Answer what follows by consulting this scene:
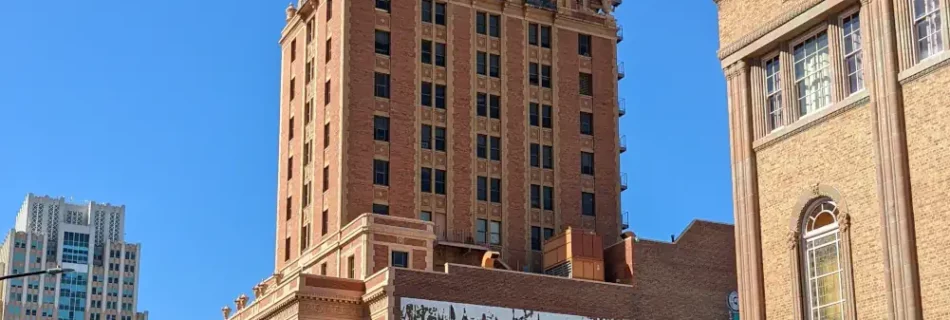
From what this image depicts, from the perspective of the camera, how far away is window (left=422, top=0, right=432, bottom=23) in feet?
278

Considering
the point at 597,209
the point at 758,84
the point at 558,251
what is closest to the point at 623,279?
the point at 558,251

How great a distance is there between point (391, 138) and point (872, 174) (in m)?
51.8

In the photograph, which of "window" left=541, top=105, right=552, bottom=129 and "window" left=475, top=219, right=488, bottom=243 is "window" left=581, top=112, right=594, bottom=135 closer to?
"window" left=541, top=105, right=552, bottom=129

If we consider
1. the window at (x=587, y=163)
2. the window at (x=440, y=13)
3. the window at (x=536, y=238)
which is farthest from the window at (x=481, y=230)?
the window at (x=440, y=13)

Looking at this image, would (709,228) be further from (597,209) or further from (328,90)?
(328,90)

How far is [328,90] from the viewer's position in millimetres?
84000

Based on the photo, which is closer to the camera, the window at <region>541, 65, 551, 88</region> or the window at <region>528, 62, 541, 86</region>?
the window at <region>528, 62, 541, 86</region>

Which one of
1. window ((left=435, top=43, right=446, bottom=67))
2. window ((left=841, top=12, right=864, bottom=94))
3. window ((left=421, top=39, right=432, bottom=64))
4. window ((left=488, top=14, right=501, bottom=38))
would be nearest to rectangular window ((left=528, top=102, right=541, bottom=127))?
window ((left=488, top=14, right=501, bottom=38))

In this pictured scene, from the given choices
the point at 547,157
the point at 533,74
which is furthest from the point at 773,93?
the point at 533,74

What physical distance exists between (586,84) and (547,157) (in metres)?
6.00

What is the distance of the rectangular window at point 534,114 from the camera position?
281 ft

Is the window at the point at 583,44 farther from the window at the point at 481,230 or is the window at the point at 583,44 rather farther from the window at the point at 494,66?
the window at the point at 481,230

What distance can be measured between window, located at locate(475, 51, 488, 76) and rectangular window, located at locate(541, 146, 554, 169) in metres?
5.84

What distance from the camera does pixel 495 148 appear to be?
84250 millimetres
